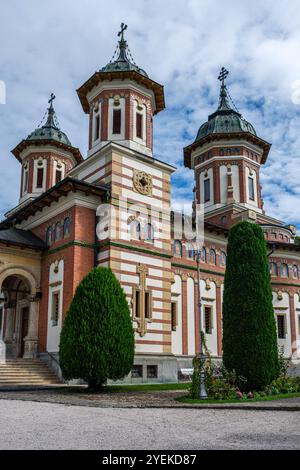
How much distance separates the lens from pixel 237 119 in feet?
120

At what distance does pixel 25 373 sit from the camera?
2084 cm

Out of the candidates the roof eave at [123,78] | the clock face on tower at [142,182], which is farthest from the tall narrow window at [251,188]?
the clock face on tower at [142,182]

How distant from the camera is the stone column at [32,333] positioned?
22981mm

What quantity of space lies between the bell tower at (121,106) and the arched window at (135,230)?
412 centimetres

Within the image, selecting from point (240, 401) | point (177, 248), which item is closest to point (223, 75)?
point (177, 248)

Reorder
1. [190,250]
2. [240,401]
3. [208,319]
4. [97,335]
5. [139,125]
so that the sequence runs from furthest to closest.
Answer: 1. [208,319]
2. [190,250]
3. [139,125]
4. [97,335]
5. [240,401]

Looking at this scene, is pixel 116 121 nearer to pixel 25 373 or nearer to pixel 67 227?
pixel 67 227

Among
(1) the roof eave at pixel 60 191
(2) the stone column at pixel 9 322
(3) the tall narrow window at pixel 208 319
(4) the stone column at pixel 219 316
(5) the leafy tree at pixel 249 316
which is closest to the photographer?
(5) the leafy tree at pixel 249 316

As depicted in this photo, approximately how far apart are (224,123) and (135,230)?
1692 cm

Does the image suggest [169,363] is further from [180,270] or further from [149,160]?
[149,160]

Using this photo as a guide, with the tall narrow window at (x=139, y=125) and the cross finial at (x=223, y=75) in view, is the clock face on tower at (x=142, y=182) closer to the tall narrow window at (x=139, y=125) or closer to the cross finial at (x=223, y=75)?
the tall narrow window at (x=139, y=125)

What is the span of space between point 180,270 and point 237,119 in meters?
15.1

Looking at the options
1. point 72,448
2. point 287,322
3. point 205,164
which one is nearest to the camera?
point 72,448

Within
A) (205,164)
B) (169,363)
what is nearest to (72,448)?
(169,363)
